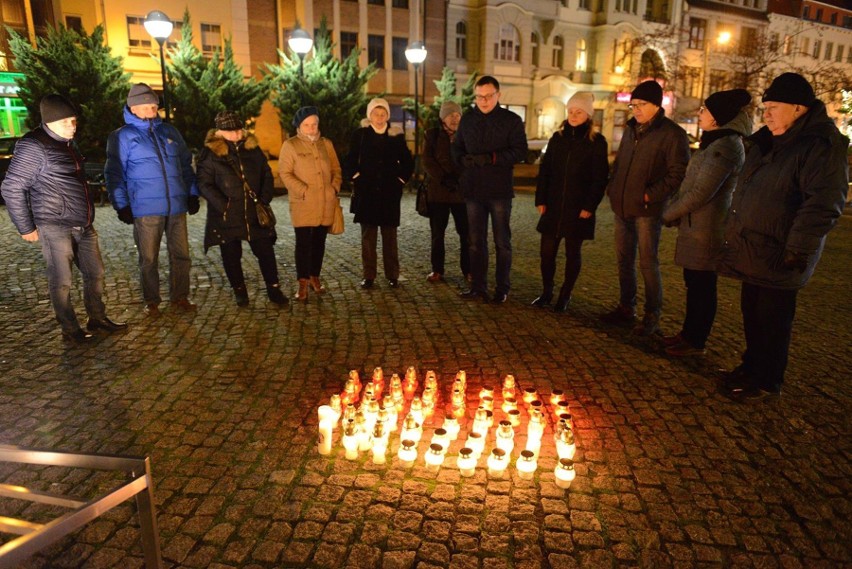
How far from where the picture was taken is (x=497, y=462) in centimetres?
352

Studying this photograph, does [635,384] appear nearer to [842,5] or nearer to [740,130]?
[740,130]

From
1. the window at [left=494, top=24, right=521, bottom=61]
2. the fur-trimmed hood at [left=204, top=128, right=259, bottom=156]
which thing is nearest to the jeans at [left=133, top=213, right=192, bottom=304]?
the fur-trimmed hood at [left=204, top=128, right=259, bottom=156]

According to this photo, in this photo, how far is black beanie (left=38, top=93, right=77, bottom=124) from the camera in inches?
203

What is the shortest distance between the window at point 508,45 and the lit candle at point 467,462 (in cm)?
3984

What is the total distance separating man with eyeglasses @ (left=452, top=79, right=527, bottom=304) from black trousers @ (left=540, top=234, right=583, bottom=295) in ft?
1.46

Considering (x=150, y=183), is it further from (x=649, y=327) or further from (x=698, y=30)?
(x=698, y=30)

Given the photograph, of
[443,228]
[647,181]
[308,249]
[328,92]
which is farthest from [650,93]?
[328,92]

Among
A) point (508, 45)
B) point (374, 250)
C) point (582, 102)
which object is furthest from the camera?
point (508, 45)

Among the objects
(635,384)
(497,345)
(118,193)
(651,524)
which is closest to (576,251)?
(497,345)

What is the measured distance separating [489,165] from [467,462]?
3938 millimetres

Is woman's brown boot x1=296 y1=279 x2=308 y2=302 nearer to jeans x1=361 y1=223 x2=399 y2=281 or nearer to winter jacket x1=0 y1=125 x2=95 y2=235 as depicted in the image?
jeans x1=361 y1=223 x2=399 y2=281

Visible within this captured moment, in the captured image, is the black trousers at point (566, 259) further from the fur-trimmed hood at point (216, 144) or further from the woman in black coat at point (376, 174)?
the fur-trimmed hood at point (216, 144)

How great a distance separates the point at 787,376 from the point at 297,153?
524 cm

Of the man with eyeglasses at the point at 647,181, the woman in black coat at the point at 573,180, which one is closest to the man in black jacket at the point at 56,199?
the woman in black coat at the point at 573,180
